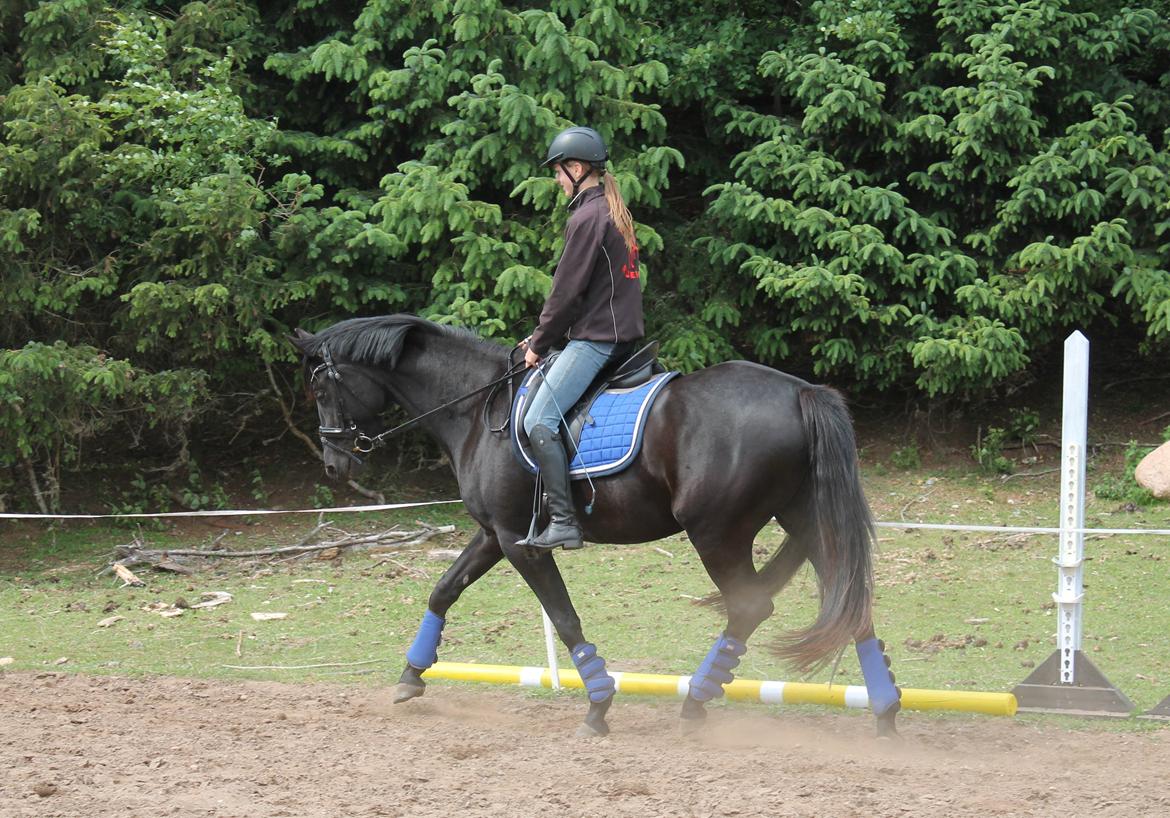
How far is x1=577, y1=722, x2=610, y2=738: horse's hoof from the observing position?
6.04 meters

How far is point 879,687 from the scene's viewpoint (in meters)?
5.84

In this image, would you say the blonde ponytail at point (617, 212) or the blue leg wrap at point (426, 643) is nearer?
the blonde ponytail at point (617, 212)

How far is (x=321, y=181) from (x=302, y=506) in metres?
3.19

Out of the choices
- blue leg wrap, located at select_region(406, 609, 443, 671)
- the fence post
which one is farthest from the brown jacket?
the fence post

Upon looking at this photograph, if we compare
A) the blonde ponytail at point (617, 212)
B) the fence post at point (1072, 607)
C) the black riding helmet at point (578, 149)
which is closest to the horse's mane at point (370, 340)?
the blonde ponytail at point (617, 212)

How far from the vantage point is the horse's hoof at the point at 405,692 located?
6.63 metres

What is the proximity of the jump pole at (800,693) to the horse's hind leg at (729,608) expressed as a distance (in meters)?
0.20

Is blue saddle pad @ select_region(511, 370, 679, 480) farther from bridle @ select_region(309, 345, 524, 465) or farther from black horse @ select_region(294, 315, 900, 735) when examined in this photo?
bridle @ select_region(309, 345, 524, 465)

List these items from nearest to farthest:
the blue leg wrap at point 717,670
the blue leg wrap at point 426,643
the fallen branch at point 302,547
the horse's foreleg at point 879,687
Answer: the horse's foreleg at point 879,687
the blue leg wrap at point 717,670
the blue leg wrap at point 426,643
the fallen branch at point 302,547

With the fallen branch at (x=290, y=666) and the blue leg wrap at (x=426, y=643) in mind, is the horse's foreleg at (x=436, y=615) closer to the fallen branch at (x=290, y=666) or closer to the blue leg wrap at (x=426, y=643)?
the blue leg wrap at (x=426, y=643)

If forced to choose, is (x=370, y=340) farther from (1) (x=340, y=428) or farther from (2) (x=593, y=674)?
(2) (x=593, y=674)

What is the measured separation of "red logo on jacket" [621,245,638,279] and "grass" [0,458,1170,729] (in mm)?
2223

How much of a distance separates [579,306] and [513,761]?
2.17 meters

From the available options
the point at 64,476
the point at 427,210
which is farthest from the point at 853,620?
the point at 64,476
